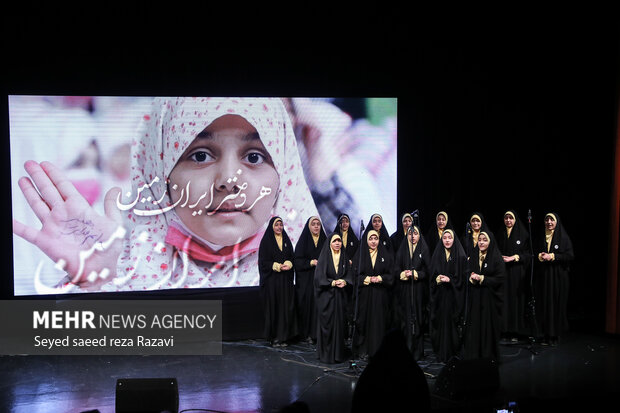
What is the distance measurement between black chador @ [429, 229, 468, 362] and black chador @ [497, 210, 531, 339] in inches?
48.5

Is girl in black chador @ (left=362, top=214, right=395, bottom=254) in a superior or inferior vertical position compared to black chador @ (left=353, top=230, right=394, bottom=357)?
superior

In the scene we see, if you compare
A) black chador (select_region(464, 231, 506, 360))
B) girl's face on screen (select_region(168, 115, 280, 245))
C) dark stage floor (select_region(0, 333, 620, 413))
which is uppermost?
girl's face on screen (select_region(168, 115, 280, 245))

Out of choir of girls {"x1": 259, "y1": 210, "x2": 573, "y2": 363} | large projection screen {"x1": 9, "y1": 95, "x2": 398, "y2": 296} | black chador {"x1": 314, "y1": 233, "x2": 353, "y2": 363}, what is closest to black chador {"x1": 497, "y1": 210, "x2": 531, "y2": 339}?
choir of girls {"x1": 259, "y1": 210, "x2": 573, "y2": 363}

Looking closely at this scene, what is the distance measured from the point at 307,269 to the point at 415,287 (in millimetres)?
1488

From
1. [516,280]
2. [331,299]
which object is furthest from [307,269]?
[516,280]

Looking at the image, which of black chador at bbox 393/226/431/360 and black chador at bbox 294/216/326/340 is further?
black chador at bbox 294/216/326/340

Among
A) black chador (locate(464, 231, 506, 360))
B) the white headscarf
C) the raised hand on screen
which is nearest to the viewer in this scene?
black chador (locate(464, 231, 506, 360))

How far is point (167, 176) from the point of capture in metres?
9.09

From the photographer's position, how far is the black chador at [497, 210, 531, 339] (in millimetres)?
8719

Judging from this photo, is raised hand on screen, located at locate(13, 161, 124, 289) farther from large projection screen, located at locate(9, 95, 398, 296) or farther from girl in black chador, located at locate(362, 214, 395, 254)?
girl in black chador, located at locate(362, 214, 395, 254)

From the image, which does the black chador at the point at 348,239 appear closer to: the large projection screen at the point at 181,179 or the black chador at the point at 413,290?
the large projection screen at the point at 181,179

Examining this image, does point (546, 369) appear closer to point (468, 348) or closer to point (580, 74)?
point (468, 348)

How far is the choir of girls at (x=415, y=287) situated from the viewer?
7.66 metres

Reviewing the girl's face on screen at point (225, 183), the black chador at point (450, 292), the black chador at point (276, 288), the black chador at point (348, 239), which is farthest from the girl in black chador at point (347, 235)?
the black chador at point (450, 292)
